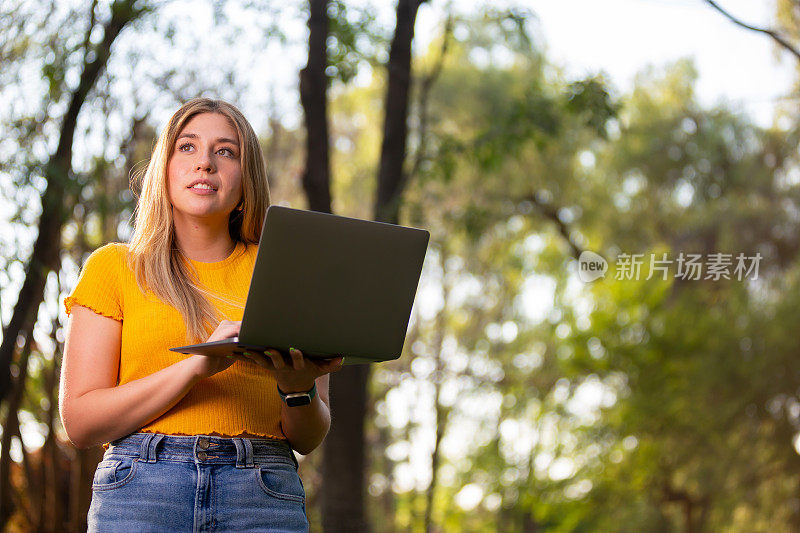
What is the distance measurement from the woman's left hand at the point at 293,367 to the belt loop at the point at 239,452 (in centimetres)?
13

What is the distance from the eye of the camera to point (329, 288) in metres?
1.68

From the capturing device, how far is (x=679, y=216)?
45.7 feet

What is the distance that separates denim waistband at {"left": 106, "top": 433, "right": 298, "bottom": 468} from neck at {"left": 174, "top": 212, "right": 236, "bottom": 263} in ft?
1.34

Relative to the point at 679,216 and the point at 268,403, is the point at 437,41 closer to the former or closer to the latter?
the point at 679,216

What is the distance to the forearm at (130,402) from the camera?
64.2 inches

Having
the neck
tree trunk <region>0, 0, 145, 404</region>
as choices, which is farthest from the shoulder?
tree trunk <region>0, 0, 145, 404</region>

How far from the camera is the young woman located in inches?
64.4

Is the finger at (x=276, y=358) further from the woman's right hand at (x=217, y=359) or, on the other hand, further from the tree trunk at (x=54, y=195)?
the tree trunk at (x=54, y=195)

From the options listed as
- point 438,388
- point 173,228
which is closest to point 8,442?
point 173,228

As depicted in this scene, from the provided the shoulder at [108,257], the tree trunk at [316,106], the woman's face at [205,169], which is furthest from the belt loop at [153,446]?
the tree trunk at [316,106]

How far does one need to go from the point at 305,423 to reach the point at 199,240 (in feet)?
1.47

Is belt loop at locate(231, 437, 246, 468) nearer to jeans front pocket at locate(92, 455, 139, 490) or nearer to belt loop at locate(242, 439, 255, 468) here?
belt loop at locate(242, 439, 255, 468)

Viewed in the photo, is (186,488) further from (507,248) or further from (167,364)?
(507,248)

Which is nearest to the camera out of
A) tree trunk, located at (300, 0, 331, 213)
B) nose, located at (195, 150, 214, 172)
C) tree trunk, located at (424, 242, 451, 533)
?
nose, located at (195, 150, 214, 172)
